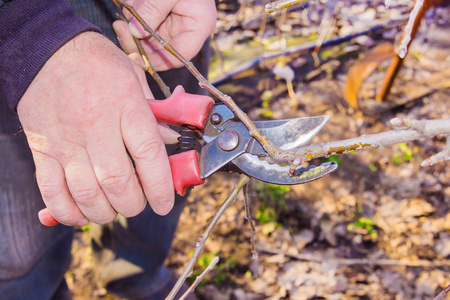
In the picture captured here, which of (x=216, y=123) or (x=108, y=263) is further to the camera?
(x=108, y=263)

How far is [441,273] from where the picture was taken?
2941 mm

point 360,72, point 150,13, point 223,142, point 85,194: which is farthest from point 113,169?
point 360,72

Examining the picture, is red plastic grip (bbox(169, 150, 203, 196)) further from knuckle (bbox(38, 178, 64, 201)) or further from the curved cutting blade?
knuckle (bbox(38, 178, 64, 201))

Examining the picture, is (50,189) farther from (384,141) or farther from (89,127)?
(384,141)

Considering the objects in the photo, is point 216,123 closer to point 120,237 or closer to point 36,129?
point 36,129

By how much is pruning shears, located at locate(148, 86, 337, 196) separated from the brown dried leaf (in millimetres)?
2963

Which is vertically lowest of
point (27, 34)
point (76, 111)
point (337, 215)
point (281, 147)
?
point (337, 215)

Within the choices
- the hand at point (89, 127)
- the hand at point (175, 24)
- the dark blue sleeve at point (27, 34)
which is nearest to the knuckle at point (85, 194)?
the hand at point (89, 127)

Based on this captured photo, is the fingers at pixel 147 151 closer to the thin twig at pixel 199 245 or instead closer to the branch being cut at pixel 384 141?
the thin twig at pixel 199 245

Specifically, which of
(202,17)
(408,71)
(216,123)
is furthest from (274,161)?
(408,71)

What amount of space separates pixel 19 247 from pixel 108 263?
933mm

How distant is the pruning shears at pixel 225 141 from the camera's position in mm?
1550

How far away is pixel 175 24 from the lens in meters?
1.97

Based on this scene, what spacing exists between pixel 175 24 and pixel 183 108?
2.21ft
